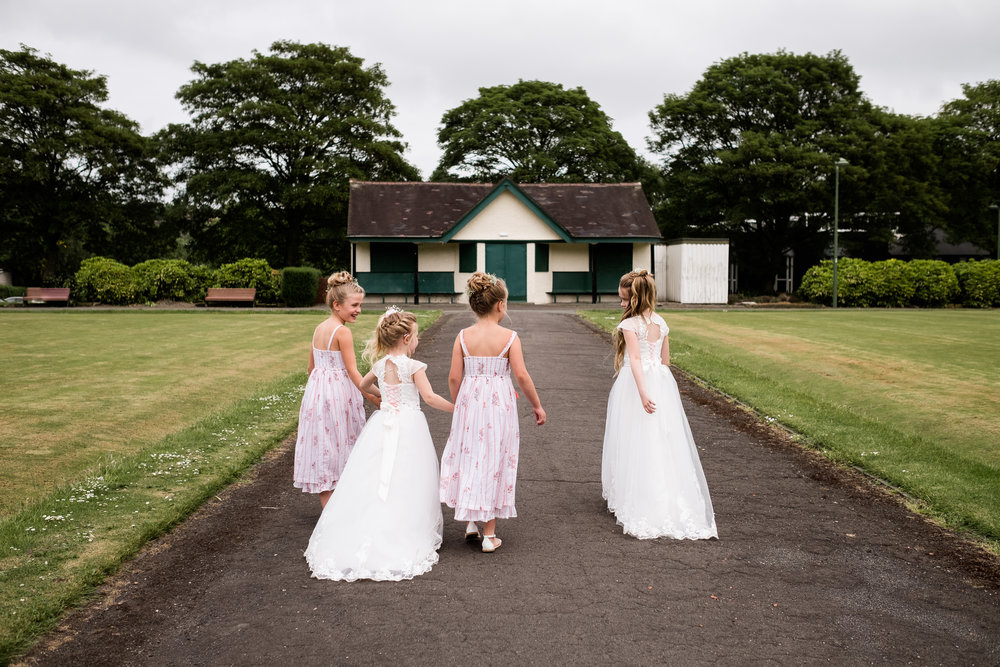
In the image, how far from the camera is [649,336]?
227 inches

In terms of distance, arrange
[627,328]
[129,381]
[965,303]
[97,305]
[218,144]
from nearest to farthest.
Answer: [627,328]
[129,381]
[97,305]
[965,303]
[218,144]

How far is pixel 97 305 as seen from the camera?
33.7 meters

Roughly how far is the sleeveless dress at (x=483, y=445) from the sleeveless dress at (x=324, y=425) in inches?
34.0

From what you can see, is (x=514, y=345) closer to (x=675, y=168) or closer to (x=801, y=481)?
(x=801, y=481)

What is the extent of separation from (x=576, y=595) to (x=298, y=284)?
2988 cm

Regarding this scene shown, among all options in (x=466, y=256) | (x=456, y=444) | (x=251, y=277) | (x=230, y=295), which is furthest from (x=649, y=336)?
(x=466, y=256)

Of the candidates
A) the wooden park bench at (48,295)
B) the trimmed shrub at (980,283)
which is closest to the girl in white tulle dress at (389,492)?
the wooden park bench at (48,295)

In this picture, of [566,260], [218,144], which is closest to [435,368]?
[566,260]

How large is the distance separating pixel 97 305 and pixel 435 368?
2611 cm

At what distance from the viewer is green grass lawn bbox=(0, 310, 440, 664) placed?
467 cm

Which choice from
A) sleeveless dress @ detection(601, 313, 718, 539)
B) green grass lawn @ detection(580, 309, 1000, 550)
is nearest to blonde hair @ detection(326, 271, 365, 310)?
sleeveless dress @ detection(601, 313, 718, 539)

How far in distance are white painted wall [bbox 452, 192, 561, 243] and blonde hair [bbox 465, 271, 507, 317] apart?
31172mm

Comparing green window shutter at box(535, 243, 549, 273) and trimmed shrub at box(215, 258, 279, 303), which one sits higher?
green window shutter at box(535, 243, 549, 273)

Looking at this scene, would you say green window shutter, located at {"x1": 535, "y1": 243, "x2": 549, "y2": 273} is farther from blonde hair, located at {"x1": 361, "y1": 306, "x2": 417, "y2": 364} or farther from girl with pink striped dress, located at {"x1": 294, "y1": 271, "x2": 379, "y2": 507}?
blonde hair, located at {"x1": 361, "y1": 306, "x2": 417, "y2": 364}
